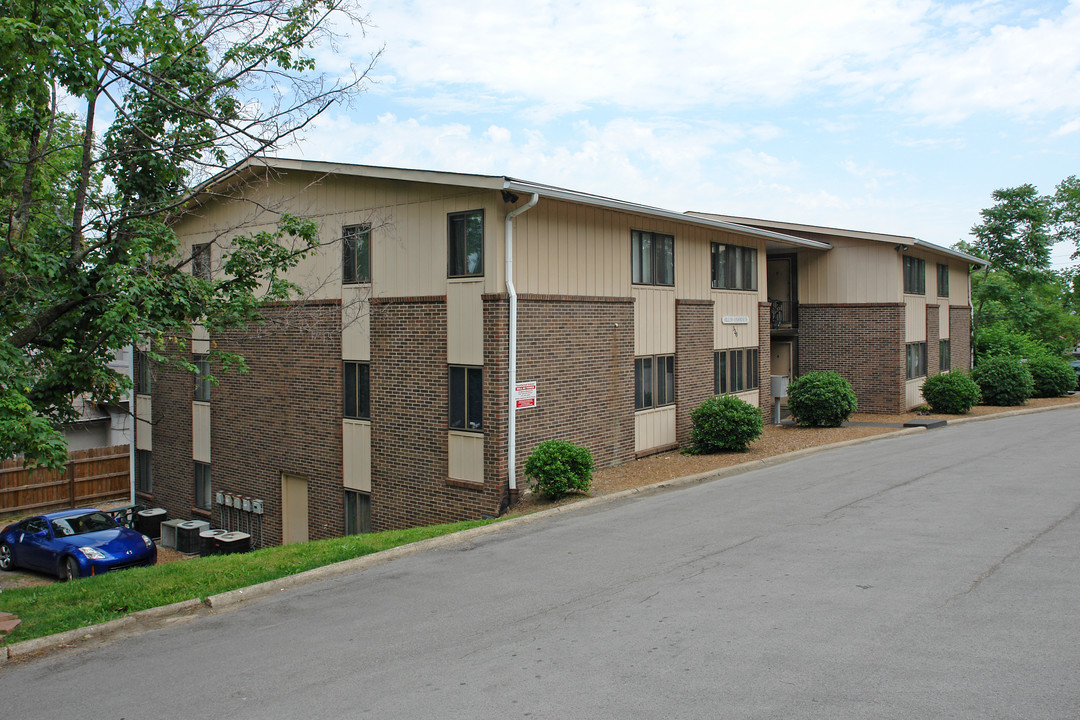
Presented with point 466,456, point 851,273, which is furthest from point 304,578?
point 851,273

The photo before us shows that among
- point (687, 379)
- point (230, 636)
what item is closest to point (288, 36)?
point (230, 636)

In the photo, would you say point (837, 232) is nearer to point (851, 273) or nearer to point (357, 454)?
point (851, 273)

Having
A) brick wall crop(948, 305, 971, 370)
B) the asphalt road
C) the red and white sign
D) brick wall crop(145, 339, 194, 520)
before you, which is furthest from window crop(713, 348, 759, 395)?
brick wall crop(145, 339, 194, 520)

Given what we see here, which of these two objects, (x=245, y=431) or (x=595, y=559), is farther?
(x=245, y=431)

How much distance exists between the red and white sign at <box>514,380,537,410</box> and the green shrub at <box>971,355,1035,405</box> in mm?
20957

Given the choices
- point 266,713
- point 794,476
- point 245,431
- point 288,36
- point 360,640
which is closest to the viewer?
point 266,713

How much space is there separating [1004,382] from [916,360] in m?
3.04

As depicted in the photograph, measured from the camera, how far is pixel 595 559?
33.1 feet

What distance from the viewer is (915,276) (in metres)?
29.0

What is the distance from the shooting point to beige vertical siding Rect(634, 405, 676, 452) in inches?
721

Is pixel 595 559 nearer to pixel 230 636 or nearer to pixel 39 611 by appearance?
pixel 230 636

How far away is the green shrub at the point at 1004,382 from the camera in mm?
28781

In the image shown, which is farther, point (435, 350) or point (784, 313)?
point (784, 313)

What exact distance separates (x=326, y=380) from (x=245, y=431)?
3.47 metres
